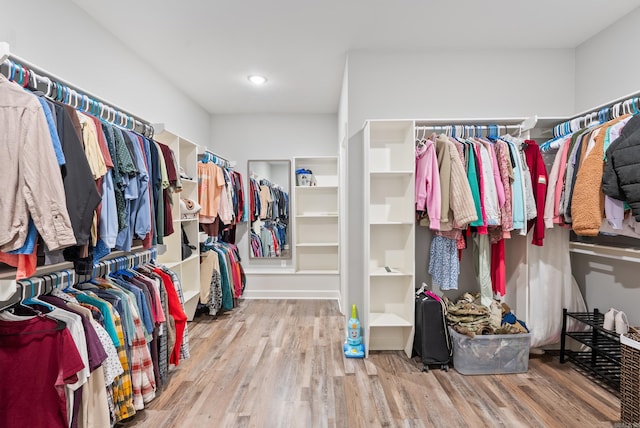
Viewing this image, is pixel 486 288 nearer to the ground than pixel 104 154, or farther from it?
nearer to the ground

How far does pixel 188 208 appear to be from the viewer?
3.17 meters

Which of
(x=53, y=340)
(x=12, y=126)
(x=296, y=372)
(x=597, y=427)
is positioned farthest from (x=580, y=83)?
(x=53, y=340)

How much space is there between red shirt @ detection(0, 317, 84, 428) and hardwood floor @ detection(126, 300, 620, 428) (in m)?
0.66

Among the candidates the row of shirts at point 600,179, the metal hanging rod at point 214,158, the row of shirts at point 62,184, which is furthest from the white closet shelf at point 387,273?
the metal hanging rod at point 214,158

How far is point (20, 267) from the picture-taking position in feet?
4.15

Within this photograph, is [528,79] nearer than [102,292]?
No

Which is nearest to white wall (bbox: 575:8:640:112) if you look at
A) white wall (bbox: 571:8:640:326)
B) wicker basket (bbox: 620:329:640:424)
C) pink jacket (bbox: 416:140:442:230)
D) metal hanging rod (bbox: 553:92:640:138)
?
white wall (bbox: 571:8:640:326)

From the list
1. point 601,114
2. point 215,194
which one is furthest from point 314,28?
point 601,114

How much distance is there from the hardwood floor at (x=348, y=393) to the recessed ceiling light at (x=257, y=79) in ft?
8.69

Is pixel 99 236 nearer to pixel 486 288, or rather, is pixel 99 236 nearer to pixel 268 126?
pixel 486 288

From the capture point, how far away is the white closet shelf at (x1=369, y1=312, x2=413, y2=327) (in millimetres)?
2572

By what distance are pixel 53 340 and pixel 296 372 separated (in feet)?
5.23

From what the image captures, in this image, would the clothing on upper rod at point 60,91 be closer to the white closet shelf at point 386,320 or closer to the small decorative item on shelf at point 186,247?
the small decorative item on shelf at point 186,247

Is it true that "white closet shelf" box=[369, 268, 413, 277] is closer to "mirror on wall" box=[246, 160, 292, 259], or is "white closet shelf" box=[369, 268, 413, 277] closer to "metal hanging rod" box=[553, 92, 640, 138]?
"metal hanging rod" box=[553, 92, 640, 138]
